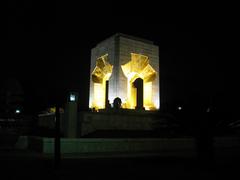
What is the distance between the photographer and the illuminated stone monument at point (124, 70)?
2741cm

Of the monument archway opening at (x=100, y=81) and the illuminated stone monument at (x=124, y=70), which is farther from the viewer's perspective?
the monument archway opening at (x=100, y=81)

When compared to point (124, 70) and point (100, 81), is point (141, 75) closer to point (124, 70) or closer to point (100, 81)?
point (124, 70)

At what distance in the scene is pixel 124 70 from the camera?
28.1 meters

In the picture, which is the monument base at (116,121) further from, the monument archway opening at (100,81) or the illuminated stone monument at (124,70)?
the monument archway opening at (100,81)

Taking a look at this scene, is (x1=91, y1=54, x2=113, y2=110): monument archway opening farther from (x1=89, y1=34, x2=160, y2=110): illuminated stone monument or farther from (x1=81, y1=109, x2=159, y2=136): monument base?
(x1=81, y1=109, x2=159, y2=136): monument base

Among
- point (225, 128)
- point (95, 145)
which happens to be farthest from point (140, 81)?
point (225, 128)

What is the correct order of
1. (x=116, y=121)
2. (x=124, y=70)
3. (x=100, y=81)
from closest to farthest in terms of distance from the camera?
(x=116, y=121), (x=124, y=70), (x=100, y=81)

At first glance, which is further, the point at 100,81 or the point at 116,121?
the point at 100,81

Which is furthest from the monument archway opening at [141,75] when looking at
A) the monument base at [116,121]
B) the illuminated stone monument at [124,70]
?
the monument base at [116,121]

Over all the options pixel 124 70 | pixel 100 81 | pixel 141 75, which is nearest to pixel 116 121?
pixel 124 70

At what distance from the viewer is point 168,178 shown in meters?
8.20

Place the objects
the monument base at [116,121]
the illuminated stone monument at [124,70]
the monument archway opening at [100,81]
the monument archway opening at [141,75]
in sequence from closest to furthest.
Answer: the monument base at [116,121]
the illuminated stone monument at [124,70]
the monument archway opening at [141,75]
the monument archway opening at [100,81]

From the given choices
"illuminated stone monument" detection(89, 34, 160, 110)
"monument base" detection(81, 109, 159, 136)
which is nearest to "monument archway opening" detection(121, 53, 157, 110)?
"illuminated stone monument" detection(89, 34, 160, 110)

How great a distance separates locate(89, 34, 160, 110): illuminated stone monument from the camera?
2741 centimetres
